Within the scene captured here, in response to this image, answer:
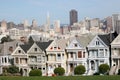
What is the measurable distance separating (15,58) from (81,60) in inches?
417

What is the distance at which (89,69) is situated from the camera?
5400cm

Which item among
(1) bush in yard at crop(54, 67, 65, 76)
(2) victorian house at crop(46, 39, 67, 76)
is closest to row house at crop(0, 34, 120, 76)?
(2) victorian house at crop(46, 39, 67, 76)

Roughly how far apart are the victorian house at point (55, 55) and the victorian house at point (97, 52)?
3925 millimetres

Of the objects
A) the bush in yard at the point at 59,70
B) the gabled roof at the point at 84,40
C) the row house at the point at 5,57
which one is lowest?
the bush in yard at the point at 59,70

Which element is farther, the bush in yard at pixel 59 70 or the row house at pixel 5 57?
the row house at pixel 5 57

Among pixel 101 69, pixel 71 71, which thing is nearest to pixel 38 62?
pixel 71 71

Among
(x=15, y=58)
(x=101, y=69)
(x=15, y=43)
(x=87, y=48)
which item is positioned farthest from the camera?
(x=15, y=43)

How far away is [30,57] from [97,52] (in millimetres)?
10526

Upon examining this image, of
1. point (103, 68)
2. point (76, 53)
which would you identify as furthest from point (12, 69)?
point (103, 68)

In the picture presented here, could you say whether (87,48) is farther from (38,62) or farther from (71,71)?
(38,62)

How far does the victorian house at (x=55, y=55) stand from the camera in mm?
55594

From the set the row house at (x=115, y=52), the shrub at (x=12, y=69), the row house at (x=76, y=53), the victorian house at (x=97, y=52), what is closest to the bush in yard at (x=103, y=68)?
the row house at (x=115, y=52)

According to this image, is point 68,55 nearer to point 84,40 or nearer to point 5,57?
point 84,40

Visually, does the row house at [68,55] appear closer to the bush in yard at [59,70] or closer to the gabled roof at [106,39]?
the gabled roof at [106,39]
